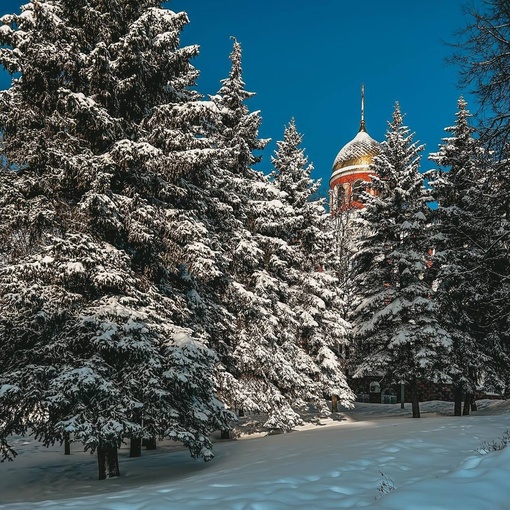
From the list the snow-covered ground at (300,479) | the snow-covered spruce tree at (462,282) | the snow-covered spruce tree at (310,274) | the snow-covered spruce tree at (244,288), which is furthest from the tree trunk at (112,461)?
the snow-covered spruce tree at (462,282)

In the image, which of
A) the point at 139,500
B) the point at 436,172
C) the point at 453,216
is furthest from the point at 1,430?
the point at 436,172

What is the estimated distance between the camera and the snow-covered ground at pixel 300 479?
4.27 metres

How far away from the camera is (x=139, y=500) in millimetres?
4934

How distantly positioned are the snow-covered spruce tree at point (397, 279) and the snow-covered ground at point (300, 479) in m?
5.21

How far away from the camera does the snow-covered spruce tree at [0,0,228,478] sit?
8.44 m

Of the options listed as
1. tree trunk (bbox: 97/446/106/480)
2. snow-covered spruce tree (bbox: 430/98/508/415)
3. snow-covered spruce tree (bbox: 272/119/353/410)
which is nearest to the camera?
tree trunk (bbox: 97/446/106/480)

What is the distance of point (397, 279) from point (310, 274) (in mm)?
3905

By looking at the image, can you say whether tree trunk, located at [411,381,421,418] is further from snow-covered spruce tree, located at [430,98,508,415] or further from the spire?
the spire

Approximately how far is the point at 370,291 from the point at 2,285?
1549 centimetres

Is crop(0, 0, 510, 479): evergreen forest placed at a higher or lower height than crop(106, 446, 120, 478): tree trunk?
higher

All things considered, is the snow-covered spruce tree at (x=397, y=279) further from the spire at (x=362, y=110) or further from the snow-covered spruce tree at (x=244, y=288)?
the spire at (x=362, y=110)

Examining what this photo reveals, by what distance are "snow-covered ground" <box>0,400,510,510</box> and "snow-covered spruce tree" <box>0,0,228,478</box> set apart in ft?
3.77

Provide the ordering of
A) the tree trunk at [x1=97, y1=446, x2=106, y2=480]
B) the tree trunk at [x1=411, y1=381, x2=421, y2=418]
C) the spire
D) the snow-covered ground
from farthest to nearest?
the spire → the tree trunk at [x1=411, y1=381, x2=421, y2=418] → the tree trunk at [x1=97, y1=446, x2=106, y2=480] → the snow-covered ground

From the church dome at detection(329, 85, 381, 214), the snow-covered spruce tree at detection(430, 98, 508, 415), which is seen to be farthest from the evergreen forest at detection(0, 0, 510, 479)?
the church dome at detection(329, 85, 381, 214)
